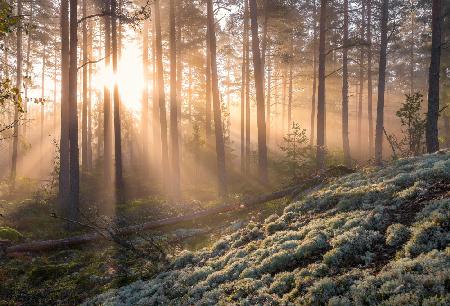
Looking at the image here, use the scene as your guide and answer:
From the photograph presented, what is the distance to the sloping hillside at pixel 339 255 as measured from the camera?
6.55m

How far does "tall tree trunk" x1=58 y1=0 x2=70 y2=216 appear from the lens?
17.8m

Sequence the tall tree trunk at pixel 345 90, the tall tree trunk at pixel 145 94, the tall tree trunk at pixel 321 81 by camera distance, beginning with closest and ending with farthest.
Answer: the tall tree trunk at pixel 321 81
the tall tree trunk at pixel 345 90
the tall tree trunk at pixel 145 94

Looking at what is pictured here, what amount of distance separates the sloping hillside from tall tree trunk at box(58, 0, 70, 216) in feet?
30.4

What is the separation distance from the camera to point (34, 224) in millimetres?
17938

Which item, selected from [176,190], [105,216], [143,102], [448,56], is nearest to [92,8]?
[143,102]

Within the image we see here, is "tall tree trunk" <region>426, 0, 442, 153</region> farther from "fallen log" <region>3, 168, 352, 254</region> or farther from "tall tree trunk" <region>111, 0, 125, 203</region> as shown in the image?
"tall tree trunk" <region>111, 0, 125, 203</region>

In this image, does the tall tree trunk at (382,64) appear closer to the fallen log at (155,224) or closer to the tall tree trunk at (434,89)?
the tall tree trunk at (434,89)

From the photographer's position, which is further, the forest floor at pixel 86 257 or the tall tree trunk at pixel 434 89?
the tall tree trunk at pixel 434 89

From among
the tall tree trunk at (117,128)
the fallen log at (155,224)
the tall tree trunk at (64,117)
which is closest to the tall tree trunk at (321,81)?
the fallen log at (155,224)

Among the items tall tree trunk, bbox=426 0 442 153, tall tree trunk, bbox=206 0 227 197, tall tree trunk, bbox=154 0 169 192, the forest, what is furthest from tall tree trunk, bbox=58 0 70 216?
tall tree trunk, bbox=426 0 442 153

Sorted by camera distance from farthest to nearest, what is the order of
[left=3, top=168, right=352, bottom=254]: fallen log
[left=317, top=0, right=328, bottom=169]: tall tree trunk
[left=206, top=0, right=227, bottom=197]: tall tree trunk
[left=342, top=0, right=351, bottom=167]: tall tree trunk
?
Answer: [left=342, top=0, right=351, bottom=167]: tall tree trunk → [left=206, top=0, right=227, bottom=197]: tall tree trunk → [left=317, top=0, right=328, bottom=169]: tall tree trunk → [left=3, top=168, right=352, bottom=254]: fallen log

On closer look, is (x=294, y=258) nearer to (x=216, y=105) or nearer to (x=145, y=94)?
(x=216, y=105)

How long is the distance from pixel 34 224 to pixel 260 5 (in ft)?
66.6

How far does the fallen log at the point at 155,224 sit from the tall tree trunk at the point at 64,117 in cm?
321
